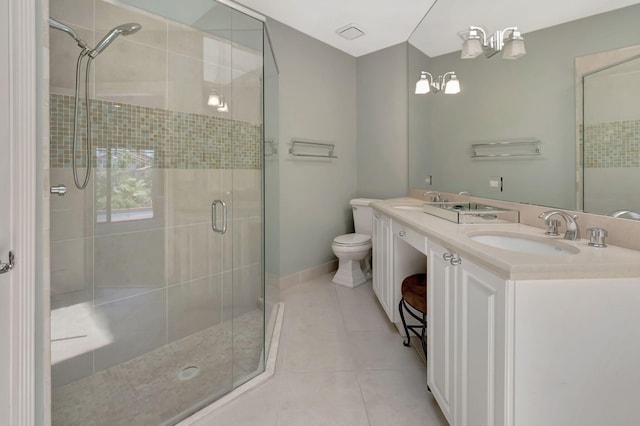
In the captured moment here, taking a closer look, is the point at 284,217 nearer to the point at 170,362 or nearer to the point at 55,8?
the point at 170,362

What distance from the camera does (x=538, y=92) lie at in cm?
149

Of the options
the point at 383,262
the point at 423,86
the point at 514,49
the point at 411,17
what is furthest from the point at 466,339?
the point at 411,17

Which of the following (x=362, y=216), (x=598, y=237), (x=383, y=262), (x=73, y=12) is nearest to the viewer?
(x=598, y=237)

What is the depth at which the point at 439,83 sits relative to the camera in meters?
2.42

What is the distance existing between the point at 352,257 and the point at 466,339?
73.8 inches

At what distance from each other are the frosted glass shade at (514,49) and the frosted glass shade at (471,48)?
23 centimetres

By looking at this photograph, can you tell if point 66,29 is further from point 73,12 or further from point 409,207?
point 409,207

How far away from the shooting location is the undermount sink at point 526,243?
1.15 m

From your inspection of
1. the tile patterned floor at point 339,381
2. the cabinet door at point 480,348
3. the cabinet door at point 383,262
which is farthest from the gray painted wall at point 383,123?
the cabinet door at point 480,348
